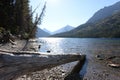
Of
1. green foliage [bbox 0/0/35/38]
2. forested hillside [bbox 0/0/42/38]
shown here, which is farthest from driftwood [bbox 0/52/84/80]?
green foliage [bbox 0/0/35/38]

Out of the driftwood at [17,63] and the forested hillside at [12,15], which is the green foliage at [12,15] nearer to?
the forested hillside at [12,15]

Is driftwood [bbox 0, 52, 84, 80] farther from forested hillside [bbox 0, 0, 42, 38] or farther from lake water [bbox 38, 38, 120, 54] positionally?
forested hillside [bbox 0, 0, 42, 38]

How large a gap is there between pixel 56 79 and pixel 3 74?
35.7 feet

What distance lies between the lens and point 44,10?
6366cm

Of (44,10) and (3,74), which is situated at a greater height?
(44,10)

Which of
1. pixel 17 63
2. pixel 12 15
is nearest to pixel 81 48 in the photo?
pixel 12 15

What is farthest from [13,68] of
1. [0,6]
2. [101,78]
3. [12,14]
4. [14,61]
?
[12,14]

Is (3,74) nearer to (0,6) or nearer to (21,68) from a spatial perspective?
(21,68)

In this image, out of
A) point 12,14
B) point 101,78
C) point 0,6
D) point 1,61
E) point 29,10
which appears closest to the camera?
point 1,61

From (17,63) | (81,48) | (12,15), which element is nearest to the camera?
(17,63)

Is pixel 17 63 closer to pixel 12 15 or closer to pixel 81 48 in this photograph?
pixel 12 15

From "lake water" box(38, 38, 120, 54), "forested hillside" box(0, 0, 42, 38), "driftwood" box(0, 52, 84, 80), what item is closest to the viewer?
"driftwood" box(0, 52, 84, 80)

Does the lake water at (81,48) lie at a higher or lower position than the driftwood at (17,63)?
lower

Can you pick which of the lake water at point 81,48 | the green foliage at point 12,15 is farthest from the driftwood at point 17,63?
the green foliage at point 12,15
